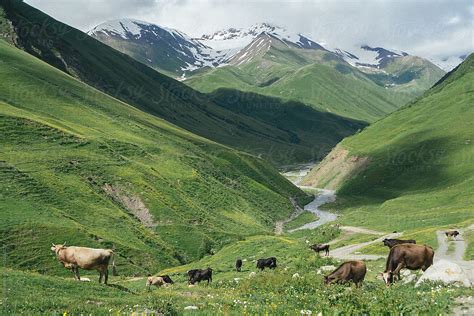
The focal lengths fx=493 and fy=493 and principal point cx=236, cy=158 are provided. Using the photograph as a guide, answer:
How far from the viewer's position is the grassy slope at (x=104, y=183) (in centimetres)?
5981

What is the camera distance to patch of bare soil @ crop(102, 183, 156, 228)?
251 feet

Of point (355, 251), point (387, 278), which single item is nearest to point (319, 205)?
point (355, 251)

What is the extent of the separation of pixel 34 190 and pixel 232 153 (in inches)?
3478

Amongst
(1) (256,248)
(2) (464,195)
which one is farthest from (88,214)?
(2) (464,195)

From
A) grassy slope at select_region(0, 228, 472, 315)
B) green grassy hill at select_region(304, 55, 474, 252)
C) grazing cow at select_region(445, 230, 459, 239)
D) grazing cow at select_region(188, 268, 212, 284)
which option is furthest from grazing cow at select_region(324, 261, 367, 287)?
green grassy hill at select_region(304, 55, 474, 252)

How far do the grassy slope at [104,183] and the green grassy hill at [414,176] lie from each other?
2481 cm

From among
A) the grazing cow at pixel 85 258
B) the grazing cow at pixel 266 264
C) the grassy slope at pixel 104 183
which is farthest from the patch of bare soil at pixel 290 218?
the grazing cow at pixel 85 258

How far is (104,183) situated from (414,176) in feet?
338

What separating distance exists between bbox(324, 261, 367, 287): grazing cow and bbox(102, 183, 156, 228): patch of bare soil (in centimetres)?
4980

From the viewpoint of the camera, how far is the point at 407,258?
104ft

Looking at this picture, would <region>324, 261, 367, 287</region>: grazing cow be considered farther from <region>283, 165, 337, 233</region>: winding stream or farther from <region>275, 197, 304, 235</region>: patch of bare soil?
<region>283, 165, 337, 233</region>: winding stream

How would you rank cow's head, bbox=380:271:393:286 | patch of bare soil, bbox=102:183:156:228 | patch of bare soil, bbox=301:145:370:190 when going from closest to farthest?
cow's head, bbox=380:271:393:286 → patch of bare soil, bbox=102:183:156:228 → patch of bare soil, bbox=301:145:370:190

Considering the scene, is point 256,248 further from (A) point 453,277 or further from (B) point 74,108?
(B) point 74,108

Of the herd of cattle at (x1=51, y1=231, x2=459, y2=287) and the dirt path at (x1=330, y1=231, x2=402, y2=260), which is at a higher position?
the herd of cattle at (x1=51, y1=231, x2=459, y2=287)
